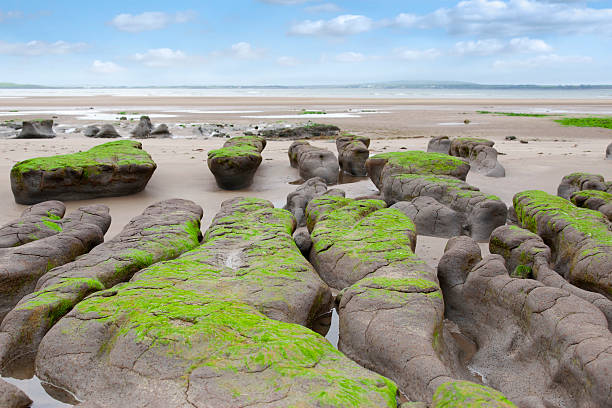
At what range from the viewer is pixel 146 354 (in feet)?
11.5

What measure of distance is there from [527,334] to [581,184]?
6.26 meters

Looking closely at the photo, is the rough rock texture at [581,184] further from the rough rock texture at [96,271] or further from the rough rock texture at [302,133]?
the rough rock texture at [302,133]

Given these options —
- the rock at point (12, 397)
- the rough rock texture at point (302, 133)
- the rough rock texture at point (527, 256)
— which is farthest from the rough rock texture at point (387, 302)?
the rough rock texture at point (302, 133)

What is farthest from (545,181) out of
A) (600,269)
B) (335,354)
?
(335,354)

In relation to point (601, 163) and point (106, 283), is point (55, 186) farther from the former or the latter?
point (601, 163)

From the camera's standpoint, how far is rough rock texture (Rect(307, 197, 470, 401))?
3.71m

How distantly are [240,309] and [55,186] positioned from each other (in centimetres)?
685

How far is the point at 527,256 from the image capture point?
18.5ft

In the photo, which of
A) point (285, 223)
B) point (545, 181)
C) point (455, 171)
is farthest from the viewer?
point (545, 181)

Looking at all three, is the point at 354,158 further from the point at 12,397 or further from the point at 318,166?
the point at 12,397

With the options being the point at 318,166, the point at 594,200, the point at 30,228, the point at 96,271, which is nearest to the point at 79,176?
the point at 30,228

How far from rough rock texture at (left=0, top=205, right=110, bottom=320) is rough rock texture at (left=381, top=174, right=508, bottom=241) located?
17.3 feet

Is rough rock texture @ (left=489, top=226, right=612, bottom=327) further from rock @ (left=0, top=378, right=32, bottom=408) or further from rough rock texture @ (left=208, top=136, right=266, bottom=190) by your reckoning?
rough rock texture @ (left=208, top=136, right=266, bottom=190)

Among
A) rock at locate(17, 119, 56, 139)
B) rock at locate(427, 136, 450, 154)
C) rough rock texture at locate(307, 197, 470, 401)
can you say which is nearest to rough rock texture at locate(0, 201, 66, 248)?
rough rock texture at locate(307, 197, 470, 401)
